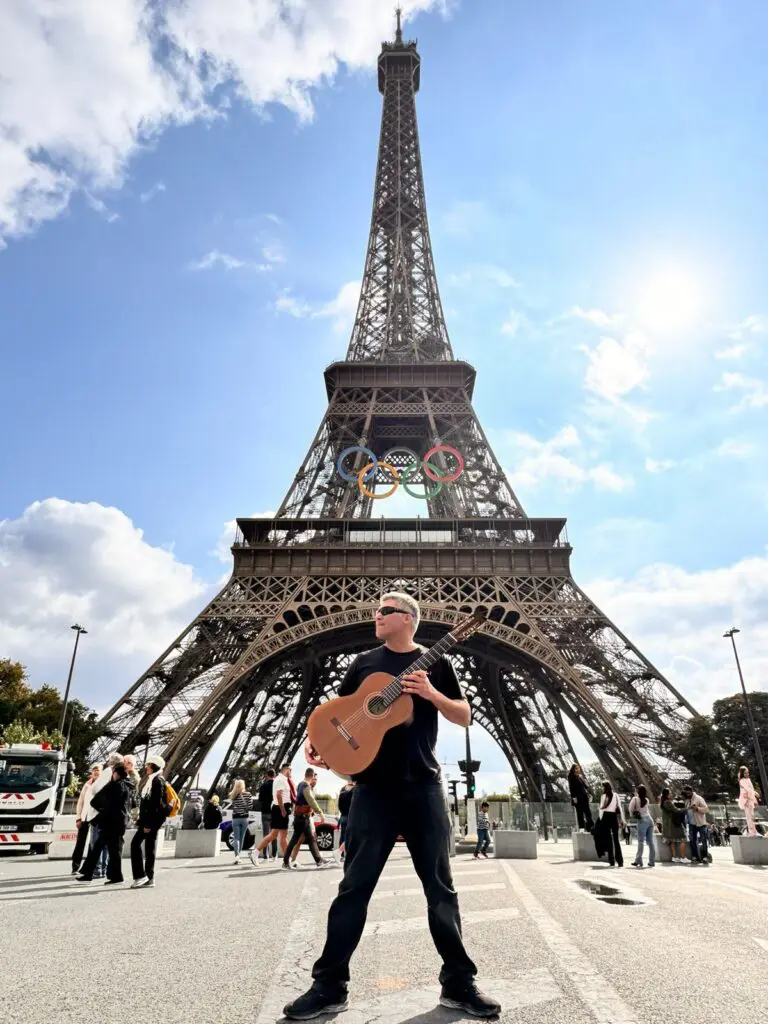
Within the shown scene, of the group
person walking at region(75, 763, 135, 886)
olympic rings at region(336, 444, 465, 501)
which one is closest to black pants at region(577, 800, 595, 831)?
person walking at region(75, 763, 135, 886)

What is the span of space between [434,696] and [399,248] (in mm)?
51919

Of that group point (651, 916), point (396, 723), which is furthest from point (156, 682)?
point (396, 723)

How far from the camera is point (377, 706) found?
12.0 feet

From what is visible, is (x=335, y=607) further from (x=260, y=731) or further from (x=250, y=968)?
(x=250, y=968)

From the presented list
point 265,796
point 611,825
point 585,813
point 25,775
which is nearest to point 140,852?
point 265,796

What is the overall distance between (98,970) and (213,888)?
5249 mm

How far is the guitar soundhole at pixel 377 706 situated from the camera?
11.9 ft

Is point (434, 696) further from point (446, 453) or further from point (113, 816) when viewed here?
point (446, 453)

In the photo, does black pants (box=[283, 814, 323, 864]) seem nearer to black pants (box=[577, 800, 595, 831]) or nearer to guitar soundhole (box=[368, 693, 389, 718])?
black pants (box=[577, 800, 595, 831])

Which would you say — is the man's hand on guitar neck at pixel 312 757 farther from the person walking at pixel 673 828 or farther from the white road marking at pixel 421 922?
the person walking at pixel 673 828

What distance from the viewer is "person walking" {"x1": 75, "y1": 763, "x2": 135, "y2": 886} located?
9.52 m

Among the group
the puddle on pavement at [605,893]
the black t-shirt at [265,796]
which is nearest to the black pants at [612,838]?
the puddle on pavement at [605,893]

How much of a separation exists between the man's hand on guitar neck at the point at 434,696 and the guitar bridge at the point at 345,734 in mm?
358

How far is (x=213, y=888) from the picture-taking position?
8734 millimetres
